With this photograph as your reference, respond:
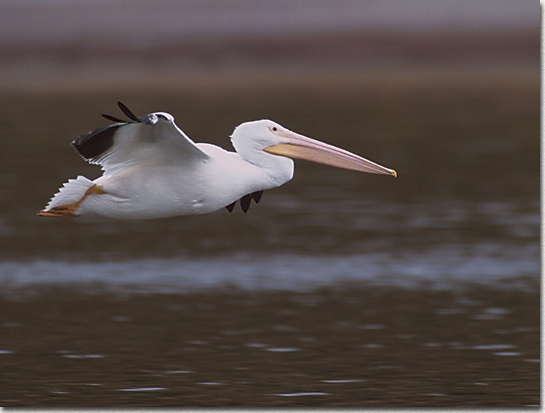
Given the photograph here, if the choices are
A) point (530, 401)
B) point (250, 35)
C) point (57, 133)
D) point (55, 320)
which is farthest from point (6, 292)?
point (250, 35)

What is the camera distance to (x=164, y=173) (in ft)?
25.1

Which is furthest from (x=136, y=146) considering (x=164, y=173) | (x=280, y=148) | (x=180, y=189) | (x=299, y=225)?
(x=299, y=225)

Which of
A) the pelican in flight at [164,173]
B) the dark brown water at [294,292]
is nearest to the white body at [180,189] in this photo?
the pelican in flight at [164,173]

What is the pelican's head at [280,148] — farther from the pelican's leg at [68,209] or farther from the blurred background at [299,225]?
the blurred background at [299,225]

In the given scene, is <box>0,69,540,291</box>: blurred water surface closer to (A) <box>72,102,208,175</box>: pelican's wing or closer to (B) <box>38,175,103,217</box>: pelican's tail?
(A) <box>72,102,208,175</box>: pelican's wing

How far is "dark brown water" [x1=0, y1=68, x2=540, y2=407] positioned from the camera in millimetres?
10859

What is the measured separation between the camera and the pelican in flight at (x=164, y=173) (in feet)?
24.7

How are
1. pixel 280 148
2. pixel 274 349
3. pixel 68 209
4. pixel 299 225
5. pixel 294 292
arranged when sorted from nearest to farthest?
pixel 68 209 < pixel 280 148 < pixel 274 349 < pixel 294 292 < pixel 299 225

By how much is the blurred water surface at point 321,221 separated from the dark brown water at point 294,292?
2.2 inches

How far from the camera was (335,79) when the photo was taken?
66.2 meters

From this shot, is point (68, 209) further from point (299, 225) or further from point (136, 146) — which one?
point (299, 225)

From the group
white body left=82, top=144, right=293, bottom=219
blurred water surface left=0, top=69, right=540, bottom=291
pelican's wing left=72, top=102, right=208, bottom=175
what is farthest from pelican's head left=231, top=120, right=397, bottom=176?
blurred water surface left=0, top=69, right=540, bottom=291

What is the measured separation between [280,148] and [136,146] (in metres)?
0.81

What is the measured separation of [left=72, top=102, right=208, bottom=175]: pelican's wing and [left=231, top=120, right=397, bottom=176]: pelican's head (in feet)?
0.97
